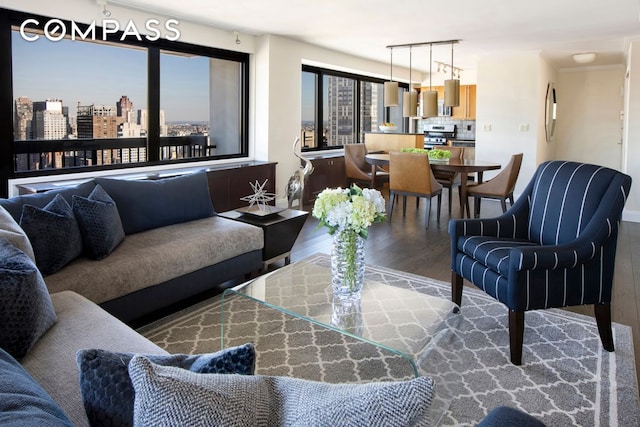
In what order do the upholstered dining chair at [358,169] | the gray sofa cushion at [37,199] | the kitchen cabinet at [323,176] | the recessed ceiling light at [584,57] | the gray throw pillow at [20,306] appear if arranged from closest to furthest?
the gray throw pillow at [20,306], the gray sofa cushion at [37,199], the upholstered dining chair at [358,169], the kitchen cabinet at [323,176], the recessed ceiling light at [584,57]

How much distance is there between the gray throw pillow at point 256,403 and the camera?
714 millimetres

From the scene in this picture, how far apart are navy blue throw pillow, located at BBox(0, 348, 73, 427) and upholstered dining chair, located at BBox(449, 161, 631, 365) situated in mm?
2217

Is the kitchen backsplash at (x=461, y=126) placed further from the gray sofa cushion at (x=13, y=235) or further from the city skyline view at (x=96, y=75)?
the gray sofa cushion at (x=13, y=235)

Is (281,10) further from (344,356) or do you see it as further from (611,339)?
(611,339)

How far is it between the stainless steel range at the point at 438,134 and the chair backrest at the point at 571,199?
7.89 metres

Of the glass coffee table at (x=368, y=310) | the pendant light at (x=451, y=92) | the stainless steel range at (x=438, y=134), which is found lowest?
the glass coffee table at (x=368, y=310)

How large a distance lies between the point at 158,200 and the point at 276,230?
93 centimetres

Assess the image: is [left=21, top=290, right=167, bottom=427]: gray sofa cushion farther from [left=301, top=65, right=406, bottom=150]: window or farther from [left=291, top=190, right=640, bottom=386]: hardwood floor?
[left=301, top=65, right=406, bottom=150]: window

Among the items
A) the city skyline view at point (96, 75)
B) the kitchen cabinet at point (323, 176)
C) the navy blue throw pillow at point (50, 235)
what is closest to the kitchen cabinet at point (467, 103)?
the kitchen cabinet at point (323, 176)

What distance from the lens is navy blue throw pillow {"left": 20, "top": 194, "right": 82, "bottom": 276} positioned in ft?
8.54

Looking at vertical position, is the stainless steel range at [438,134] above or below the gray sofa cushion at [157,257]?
above

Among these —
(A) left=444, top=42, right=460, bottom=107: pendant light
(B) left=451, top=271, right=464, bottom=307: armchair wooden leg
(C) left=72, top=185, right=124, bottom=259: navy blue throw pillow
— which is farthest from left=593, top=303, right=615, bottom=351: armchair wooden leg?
(A) left=444, top=42, right=460, bottom=107: pendant light

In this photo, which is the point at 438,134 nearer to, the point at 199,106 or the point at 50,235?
the point at 199,106

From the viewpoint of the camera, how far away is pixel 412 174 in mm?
5883
